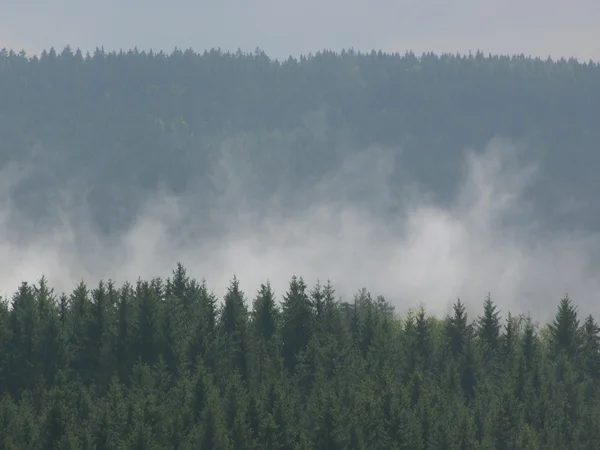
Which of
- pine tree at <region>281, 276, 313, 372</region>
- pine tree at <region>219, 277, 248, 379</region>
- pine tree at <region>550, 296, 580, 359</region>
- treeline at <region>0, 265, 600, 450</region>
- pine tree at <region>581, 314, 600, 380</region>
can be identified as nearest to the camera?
treeline at <region>0, 265, 600, 450</region>

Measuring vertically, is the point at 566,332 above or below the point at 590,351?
above

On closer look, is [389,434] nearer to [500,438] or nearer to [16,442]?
[500,438]

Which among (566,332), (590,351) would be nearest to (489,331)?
(566,332)

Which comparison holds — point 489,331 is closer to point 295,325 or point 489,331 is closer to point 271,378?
point 295,325

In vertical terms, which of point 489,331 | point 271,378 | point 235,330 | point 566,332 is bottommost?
point 271,378

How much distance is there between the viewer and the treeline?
2778 inches

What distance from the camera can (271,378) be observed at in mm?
84812

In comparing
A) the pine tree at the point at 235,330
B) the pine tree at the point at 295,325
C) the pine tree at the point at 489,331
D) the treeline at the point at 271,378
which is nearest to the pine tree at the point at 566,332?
the treeline at the point at 271,378

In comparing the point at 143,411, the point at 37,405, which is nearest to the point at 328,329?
the point at 37,405

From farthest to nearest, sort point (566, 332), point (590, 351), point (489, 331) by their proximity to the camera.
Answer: point (566, 332), point (489, 331), point (590, 351)

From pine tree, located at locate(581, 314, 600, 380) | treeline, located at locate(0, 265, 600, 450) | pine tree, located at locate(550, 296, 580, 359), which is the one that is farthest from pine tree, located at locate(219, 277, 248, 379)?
pine tree, located at locate(581, 314, 600, 380)

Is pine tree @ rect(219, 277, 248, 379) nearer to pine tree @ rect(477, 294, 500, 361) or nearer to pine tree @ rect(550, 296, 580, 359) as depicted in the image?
pine tree @ rect(477, 294, 500, 361)

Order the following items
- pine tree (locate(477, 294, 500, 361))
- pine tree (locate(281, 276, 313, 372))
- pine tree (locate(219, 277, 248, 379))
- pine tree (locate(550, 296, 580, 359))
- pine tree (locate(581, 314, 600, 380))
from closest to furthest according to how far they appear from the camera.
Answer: pine tree (locate(219, 277, 248, 379)), pine tree (locate(281, 276, 313, 372)), pine tree (locate(581, 314, 600, 380)), pine tree (locate(477, 294, 500, 361)), pine tree (locate(550, 296, 580, 359))

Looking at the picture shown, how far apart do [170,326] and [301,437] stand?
94.4 ft
